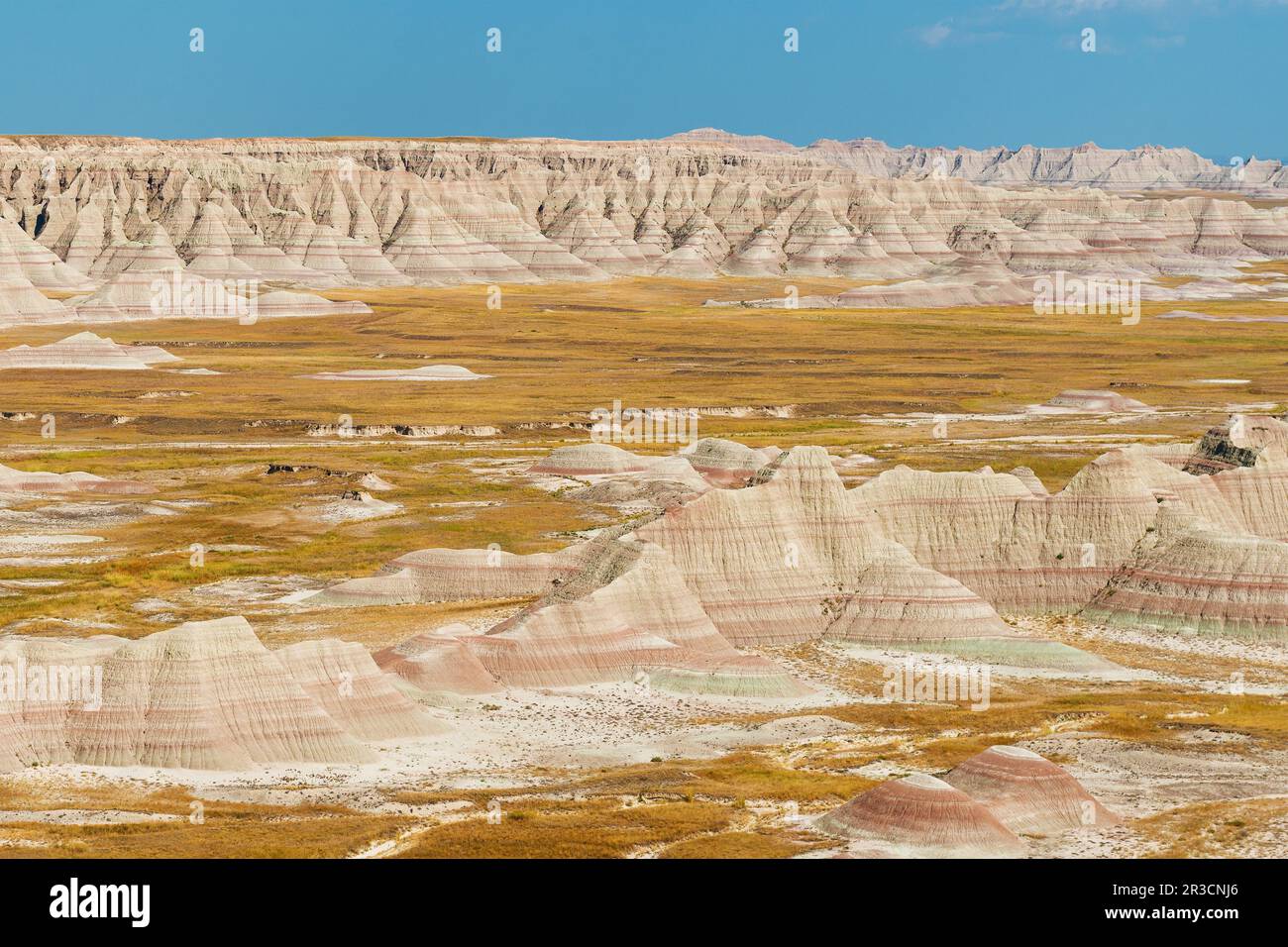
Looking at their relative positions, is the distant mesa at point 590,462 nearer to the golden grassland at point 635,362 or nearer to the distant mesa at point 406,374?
the golden grassland at point 635,362

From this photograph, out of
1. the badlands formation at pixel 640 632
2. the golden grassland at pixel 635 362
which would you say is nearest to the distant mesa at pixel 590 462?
the badlands formation at pixel 640 632

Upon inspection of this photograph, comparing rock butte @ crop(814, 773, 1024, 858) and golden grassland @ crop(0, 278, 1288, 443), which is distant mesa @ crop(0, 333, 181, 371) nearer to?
golden grassland @ crop(0, 278, 1288, 443)

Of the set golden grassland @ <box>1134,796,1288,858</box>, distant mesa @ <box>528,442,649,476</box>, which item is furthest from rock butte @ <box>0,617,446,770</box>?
distant mesa @ <box>528,442,649,476</box>

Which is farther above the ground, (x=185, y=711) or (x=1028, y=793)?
(x=185, y=711)

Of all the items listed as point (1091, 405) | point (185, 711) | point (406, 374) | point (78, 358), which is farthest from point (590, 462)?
point (78, 358)

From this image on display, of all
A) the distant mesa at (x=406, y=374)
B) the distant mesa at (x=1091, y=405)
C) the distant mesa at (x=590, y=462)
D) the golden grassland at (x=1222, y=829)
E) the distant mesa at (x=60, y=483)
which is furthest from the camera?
the distant mesa at (x=406, y=374)

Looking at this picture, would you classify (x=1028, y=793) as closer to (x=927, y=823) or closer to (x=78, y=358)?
(x=927, y=823)
